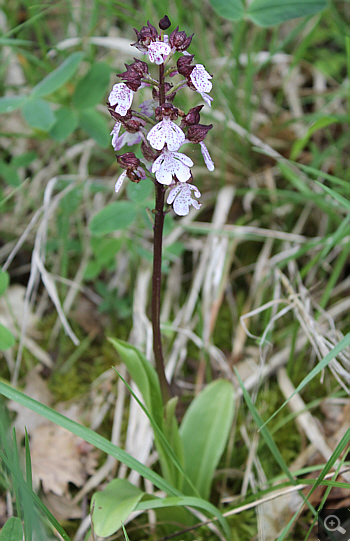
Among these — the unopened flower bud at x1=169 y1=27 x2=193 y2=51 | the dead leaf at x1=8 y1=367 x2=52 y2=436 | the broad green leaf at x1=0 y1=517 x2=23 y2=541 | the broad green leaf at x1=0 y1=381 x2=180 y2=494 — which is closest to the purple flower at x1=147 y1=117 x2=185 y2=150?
the unopened flower bud at x1=169 y1=27 x2=193 y2=51

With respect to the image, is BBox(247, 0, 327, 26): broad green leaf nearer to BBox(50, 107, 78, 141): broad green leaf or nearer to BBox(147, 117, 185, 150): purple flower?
BBox(50, 107, 78, 141): broad green leaf

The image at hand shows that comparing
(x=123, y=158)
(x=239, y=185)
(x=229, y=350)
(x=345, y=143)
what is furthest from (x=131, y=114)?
(x=345, y=143)

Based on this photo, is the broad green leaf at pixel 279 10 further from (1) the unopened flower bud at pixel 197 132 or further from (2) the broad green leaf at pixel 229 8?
(1) the unopened flower bud at pixel 197 132

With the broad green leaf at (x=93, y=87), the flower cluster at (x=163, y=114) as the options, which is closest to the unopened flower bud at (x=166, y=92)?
the flower cluster at (x=163, y=114)

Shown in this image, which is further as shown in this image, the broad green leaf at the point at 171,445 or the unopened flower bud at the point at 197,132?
the broad green leaf at the point at 171,445

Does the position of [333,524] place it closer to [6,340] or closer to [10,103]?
[6,340]

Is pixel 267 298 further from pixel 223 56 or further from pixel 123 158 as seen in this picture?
pixel 223 56

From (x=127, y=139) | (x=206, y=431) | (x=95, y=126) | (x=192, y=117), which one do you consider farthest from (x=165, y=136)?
(x=95, y=126)
